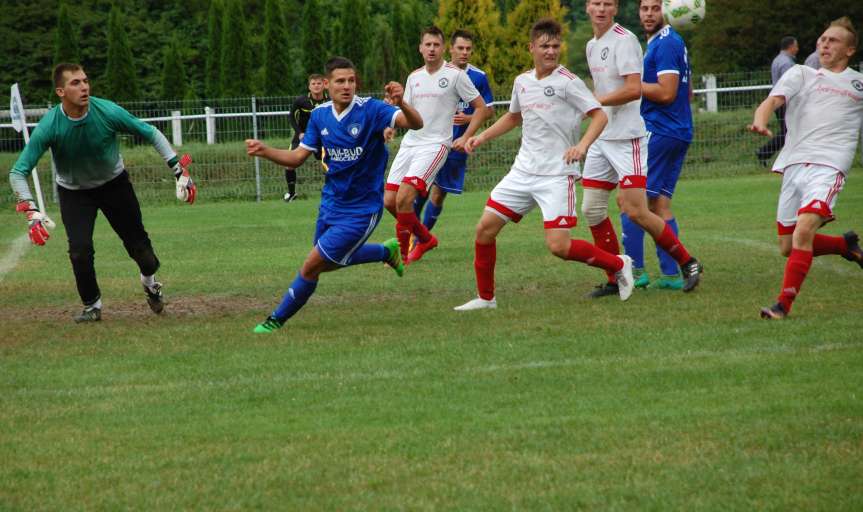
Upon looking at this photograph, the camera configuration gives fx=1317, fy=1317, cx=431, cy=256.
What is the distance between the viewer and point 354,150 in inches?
355

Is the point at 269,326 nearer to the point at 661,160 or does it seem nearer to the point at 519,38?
the point at 661,160

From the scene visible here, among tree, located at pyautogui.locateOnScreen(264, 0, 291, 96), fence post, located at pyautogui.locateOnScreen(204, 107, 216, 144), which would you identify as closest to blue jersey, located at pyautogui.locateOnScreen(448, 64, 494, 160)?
fence post, located at pyautogui.locateOnScreen(204, 107, 216, 144)

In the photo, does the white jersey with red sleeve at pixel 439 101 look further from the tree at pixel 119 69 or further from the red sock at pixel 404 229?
the tree at pixel 119 69

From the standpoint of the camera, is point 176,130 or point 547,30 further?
point 176,130

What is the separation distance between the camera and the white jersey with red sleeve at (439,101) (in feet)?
42.2

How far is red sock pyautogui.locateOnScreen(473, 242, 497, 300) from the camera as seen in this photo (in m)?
9.74

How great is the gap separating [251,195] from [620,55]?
16696 millimetres

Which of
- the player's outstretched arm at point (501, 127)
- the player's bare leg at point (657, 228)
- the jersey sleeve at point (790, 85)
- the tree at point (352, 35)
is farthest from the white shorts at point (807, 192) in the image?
the tree at point (352, 35)

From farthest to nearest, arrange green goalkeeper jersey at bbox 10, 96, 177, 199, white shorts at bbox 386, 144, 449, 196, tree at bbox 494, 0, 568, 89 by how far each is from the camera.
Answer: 1. tree at bbox 494, 0, 568, 89
2. white shorts at bbox 386, 144, 449, 196
3. green goalkeeper jersey at bbox 10, 96, 177, 199

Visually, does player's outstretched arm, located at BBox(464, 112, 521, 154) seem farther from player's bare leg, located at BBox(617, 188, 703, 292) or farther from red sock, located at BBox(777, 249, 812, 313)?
red sock, located at BBox(777, 249, 812, 313)

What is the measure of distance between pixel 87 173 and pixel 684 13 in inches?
226

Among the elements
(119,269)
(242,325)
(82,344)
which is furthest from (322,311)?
(119,269)

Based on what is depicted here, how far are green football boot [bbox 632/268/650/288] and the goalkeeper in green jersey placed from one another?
3606 millimetres

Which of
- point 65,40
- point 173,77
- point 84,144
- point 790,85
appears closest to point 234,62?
point 173,77
